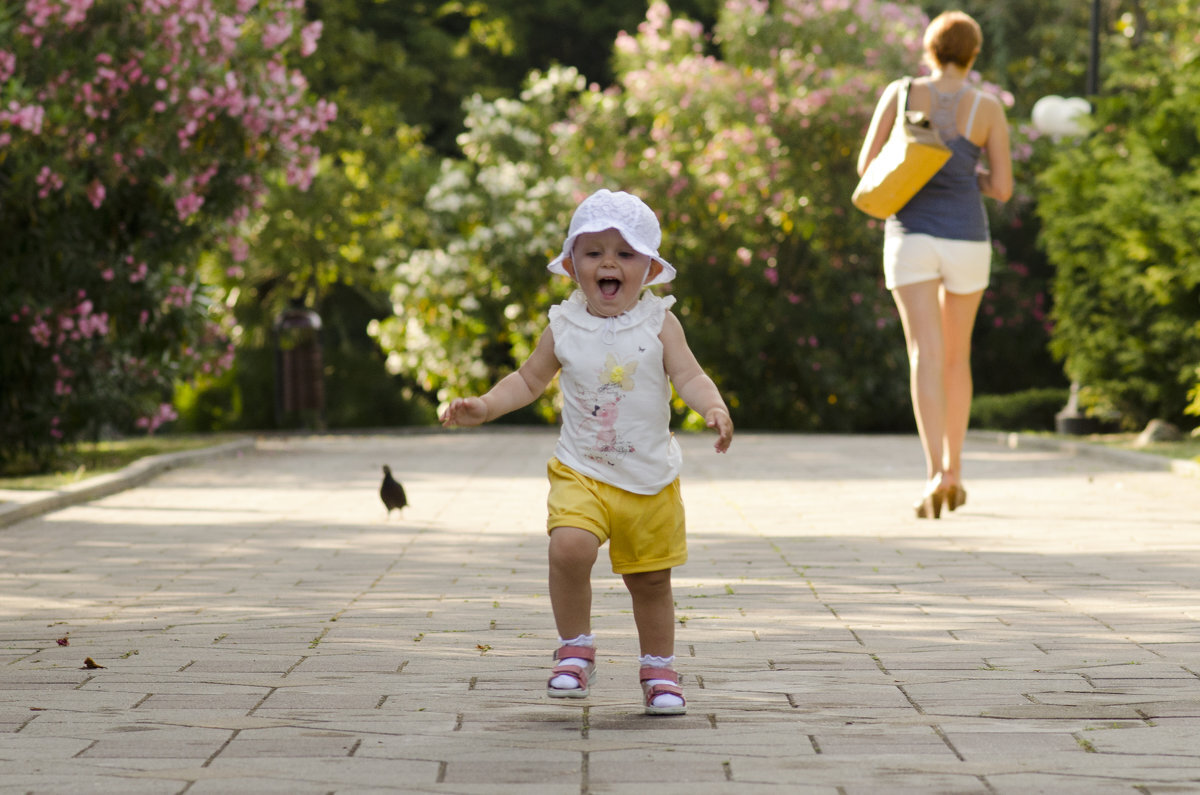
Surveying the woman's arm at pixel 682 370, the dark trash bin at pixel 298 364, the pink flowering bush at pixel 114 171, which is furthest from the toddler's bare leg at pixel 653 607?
the dark trash bin at pixel 298 364

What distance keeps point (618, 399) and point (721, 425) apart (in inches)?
13.9

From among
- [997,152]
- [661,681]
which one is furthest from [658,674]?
[997,152]

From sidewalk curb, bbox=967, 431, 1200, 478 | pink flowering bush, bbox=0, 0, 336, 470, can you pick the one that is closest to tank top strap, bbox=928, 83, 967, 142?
sidewalk curb, bbox=967, 431, 1200, 478

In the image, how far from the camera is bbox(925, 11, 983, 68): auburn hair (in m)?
8.66

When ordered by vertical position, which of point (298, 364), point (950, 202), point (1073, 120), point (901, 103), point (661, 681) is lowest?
point (661, 681)

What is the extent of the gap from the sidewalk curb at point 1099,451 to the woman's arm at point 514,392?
725cm

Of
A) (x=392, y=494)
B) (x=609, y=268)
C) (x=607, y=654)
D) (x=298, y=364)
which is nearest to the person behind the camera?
(x=609, y=268)

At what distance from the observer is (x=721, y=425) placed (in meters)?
4.19

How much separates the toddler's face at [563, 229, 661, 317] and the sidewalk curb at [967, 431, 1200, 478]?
7.21 metres

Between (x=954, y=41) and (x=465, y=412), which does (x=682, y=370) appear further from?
(x=954, y=41)

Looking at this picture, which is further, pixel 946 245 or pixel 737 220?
pixel 737 220

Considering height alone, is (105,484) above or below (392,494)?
below

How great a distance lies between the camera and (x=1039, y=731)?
3.89m

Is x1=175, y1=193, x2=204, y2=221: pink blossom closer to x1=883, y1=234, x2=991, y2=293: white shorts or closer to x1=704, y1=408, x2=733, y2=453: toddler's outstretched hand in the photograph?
x1=883, y1=234, x2=991, y2=293: white shorts
